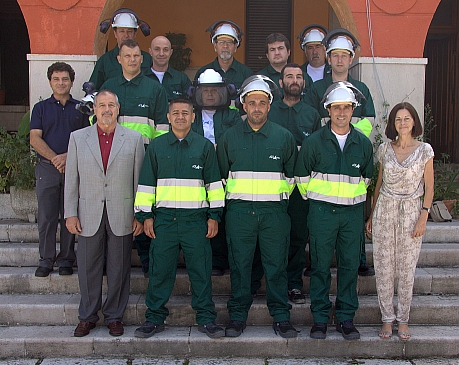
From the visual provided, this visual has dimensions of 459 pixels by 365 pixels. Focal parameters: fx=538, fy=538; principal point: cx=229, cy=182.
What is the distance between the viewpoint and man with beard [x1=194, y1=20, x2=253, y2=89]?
5.66 metres

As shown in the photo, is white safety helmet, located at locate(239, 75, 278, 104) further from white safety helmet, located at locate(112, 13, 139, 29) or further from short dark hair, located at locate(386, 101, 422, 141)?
white safety helmet, located at locate(112, 13, 139, 29)

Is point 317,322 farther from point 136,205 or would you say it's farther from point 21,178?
point 21,178

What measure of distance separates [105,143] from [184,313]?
5.64 ft

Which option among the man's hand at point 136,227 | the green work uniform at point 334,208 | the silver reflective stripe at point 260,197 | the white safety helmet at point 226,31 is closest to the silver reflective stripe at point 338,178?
the green work uniform at point 334,208

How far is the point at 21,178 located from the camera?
6.22 metres

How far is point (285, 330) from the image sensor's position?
4.70 meters

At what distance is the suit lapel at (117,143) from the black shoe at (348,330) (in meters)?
2.48

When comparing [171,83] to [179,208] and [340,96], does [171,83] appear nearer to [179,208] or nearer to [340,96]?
[179,208]

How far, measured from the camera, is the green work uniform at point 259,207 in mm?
4680

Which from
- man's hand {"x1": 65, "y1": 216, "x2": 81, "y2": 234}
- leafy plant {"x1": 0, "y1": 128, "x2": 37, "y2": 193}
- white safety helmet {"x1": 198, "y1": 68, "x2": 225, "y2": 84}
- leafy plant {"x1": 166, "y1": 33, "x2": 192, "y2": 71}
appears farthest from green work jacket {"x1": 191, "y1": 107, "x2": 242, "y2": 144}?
leafy plant {"x1": 166, "y1": 33, "x2": 192, "y2": 71}

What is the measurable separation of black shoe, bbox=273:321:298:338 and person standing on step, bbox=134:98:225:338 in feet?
1.66

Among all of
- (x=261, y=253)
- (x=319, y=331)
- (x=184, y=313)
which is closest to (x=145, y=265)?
(x=184, y=313)

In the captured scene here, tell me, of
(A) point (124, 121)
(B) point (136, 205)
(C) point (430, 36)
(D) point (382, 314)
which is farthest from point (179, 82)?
(C) point (430, 36)

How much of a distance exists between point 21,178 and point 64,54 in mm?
1583
